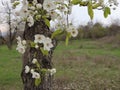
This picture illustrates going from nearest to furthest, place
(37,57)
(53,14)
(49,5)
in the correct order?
(49,5)
(53,14)
(37,57)

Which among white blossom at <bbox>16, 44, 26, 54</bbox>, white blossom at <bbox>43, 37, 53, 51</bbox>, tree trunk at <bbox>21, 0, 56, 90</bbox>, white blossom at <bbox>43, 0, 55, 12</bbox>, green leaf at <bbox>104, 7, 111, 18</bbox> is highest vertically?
white blossom at <bbox>43, 0, 55, 12</bbox>

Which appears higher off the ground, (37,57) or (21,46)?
(21,46)

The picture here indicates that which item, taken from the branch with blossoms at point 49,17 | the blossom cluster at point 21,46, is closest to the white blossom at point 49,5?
Result: the branch with blossoms at point 49,17

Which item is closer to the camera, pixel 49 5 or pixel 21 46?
pixel 49 5

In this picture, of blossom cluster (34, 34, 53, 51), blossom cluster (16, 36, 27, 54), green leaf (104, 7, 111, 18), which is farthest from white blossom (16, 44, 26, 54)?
green leaf (104, 7, 111, 18)

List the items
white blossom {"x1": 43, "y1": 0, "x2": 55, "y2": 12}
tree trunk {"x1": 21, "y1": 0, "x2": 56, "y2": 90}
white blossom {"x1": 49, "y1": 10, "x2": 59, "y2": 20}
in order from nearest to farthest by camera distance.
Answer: white blossom {"x1": 43, "y1": 0, "x2": 55, "y2": 12} → white blossom {"x1": 49, "y1": 10, "x2": 59, "y2": 20} → tree trunk {"x1": 21, "y1": 0, "x2": 56, "y2": 90}

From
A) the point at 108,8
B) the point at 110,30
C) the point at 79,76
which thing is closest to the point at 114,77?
the point at 79,76

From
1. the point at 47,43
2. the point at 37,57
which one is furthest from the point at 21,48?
the point at 37,57

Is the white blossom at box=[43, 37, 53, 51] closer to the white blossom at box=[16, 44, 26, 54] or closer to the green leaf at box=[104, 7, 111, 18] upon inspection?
the white blossom at box=[16, 44, 26, 54]

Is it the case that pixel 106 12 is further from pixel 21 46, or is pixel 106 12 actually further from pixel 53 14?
pixel 21 46

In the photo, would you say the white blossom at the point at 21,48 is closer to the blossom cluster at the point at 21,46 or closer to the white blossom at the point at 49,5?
the blossom cluster at the point at 21,46

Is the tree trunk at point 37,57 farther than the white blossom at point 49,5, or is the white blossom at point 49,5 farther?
the tree trunk at point 37,57

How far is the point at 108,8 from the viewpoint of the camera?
1.69 m

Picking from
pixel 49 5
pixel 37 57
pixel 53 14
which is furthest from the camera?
pixel 37 57
